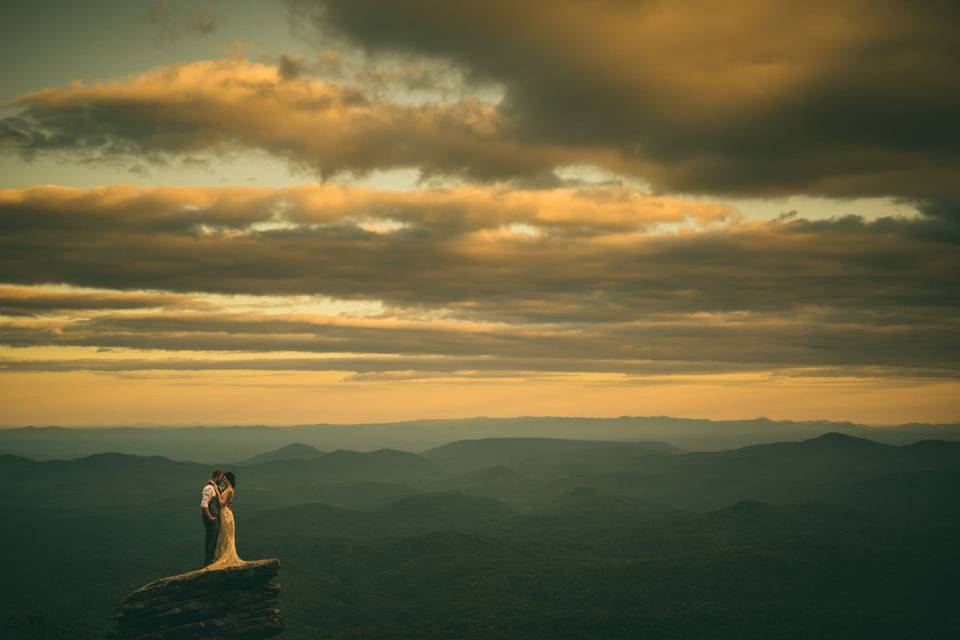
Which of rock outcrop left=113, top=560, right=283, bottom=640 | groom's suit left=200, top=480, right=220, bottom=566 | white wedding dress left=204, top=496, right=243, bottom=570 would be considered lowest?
rock outcrop left=113, top=560, right=283, bottom=640

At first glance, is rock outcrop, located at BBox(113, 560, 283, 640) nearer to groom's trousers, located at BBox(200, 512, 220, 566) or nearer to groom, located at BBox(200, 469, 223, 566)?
groom's trousers, located at BBox(200, 512, 220, 566)

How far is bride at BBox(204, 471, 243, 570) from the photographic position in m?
59.7

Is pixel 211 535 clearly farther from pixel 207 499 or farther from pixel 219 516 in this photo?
pixel 207 499

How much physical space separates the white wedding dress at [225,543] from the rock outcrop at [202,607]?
208 centimetres

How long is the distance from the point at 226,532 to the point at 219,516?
11.6ft

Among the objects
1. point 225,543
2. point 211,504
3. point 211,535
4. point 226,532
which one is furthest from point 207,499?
point 225,543

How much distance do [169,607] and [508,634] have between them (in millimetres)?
111451

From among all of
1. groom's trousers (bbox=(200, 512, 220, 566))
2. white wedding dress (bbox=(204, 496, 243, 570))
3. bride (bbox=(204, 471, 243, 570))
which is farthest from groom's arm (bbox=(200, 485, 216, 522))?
white wedding dress (bbox=(204, 496, 243, 570))

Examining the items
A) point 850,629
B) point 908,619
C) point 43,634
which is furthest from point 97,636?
point 908,619

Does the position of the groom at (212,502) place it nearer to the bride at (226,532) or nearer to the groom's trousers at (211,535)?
the groom's trousers at (211,535)

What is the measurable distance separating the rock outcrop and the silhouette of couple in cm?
397

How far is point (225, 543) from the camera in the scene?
6475 cm

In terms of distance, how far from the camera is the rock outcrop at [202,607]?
233ft

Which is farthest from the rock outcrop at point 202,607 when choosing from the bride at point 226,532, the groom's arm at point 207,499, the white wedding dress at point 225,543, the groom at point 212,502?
the groom's arm at point 207,499
